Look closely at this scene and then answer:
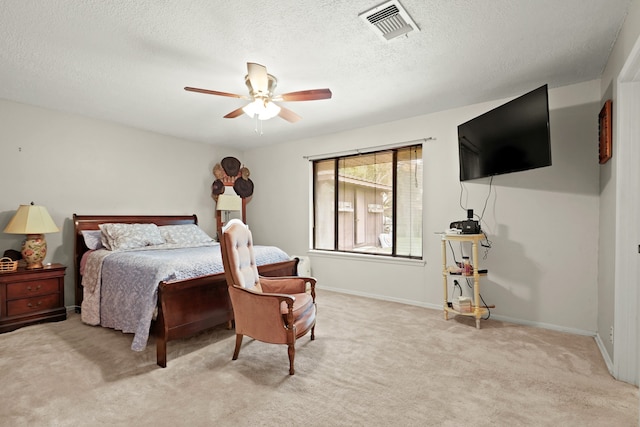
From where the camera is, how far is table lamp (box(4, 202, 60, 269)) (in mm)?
3165

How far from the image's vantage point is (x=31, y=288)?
326 cm

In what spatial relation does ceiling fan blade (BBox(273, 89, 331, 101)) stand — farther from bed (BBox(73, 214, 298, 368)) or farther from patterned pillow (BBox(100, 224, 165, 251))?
patterned pillow (BBox(100, 224, 165, 251))

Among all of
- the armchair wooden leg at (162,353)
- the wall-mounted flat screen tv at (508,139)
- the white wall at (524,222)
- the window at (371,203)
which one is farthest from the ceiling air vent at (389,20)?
the armchair wooden leg at (162,353)

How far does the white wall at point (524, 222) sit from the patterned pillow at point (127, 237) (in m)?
2.71

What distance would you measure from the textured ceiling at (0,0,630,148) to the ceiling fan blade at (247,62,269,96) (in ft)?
0.66

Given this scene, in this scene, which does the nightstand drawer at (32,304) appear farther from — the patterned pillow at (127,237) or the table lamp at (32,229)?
the patterned pillow at (127,237)

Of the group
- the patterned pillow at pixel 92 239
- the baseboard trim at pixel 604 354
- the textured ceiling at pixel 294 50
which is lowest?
the baseboard trim at pixel 604 354

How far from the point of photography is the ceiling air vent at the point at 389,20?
193 centimetres

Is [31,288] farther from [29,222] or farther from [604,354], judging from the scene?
[604,354]

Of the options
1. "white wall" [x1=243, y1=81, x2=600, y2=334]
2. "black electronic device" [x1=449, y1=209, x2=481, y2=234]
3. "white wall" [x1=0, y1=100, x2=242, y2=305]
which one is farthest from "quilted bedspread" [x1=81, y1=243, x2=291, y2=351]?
"black electronic device" [x1=449, y1=209, x2=481, y2=234]

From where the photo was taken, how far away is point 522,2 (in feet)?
6.23

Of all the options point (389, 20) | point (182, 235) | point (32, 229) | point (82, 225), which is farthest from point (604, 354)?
point (82, 225)

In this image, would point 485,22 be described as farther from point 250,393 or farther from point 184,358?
point 184,358

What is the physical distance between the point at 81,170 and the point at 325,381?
3982mm
